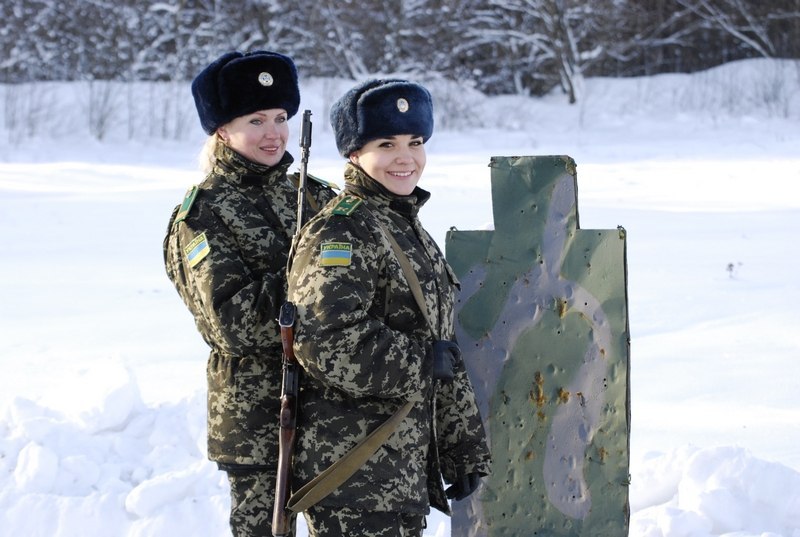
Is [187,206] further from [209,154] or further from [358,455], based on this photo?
[358,455]

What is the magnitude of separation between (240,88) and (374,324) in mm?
924

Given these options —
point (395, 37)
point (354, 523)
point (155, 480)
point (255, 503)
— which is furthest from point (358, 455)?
point (395, 37)

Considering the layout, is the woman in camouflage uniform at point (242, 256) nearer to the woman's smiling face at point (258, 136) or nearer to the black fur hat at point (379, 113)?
the woman's smiling face at point (258, 136)

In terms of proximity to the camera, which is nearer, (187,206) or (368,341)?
(368,341)

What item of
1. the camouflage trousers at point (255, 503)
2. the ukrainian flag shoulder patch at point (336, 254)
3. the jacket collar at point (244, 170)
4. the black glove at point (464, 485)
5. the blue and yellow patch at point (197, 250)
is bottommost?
the camouflage trousers at point (255, 503)

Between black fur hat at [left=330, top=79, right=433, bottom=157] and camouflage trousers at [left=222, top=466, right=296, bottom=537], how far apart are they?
0.85 metres

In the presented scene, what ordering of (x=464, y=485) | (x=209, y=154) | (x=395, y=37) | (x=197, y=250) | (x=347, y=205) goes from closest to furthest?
(x=347, y=205), (x=464, y=485), (x=197, y=250), (x=209, y=154), (x=395, y=37)

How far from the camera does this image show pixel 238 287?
109 inches

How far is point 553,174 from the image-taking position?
3.20 metres

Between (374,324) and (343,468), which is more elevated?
(374,324)

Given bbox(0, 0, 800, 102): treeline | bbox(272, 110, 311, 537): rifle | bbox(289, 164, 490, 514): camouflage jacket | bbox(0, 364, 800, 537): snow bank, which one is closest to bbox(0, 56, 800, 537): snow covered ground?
bbox(0, 364, 800, 537): snow bank

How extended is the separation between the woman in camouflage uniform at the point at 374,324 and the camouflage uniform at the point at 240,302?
0.26m

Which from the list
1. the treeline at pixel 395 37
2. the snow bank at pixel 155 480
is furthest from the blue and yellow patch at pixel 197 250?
the treeline at pixel 395 37

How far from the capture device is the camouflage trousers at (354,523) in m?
2.44
